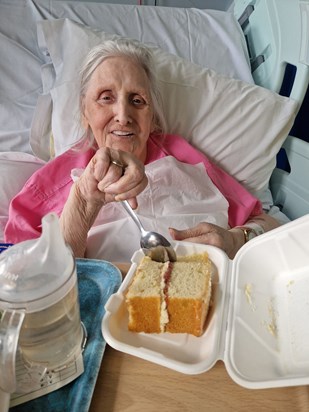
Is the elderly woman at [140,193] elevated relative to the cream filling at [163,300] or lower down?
lower down

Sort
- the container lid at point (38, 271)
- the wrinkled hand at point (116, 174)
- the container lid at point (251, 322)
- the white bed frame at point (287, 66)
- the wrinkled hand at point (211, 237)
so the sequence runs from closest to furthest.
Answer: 1. the container lid at point (38, 271)
2. the container lid at point (251, 322)
3. the wrinkled hand at point (116, 174)
4. the wrinkled hand at point (211, 237)
5. the white bed frame at point (287, 66)

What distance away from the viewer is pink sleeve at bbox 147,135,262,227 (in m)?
1.32

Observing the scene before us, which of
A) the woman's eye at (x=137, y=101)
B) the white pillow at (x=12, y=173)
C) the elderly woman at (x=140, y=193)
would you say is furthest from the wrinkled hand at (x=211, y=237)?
the white pillow at (x=12, y=173)

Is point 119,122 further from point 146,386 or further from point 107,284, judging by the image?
point 146,386

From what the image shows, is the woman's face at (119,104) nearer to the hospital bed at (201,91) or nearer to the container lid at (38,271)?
the hospital bed at (201,91)

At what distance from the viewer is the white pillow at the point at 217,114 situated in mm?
1479

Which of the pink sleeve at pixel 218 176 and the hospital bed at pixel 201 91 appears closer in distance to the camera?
the pink sleeve at pixel 218 176

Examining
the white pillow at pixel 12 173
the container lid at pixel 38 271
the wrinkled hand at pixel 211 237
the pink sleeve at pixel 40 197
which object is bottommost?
the white pillow at pixel 12 173

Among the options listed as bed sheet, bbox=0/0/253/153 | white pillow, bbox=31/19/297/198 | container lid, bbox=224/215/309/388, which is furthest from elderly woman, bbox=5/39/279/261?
bed sheet, bbox=0/0/253/153

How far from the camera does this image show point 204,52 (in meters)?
1.77

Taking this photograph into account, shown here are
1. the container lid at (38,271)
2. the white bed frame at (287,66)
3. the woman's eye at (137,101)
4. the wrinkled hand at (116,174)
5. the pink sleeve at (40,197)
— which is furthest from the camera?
the white bed frame at (287,66)

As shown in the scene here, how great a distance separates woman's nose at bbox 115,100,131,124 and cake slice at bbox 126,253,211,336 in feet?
2.02

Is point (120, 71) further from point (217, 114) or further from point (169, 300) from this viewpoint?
point (169, 300)

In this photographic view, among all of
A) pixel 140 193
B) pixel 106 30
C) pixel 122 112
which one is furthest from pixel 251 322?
pixel 106 30
